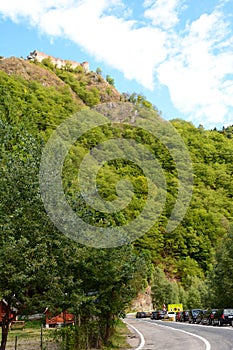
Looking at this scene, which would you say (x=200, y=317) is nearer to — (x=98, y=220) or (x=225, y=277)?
(x=225, y=277)

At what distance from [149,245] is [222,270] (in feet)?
164

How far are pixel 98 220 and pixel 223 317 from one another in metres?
18.6

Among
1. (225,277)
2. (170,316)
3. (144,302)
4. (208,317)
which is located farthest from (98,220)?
(144,302)

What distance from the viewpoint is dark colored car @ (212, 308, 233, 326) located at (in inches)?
1289

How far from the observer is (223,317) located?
110ft

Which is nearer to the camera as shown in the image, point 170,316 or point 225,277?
point 225,277

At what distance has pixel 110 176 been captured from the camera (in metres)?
75.1

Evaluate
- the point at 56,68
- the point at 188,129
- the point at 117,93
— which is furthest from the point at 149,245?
the point at 56,68

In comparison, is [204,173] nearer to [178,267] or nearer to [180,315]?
[178,267]

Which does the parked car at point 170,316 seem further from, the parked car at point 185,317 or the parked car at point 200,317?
the parked car at point 200,317

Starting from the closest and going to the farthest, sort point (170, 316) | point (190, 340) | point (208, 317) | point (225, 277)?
point (190, 340) < point (208, 317) < point (225, 277) < point (170, 316)

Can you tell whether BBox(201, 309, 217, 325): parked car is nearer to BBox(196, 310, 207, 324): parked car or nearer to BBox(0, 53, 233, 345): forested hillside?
BBox(196, 310, 207, 324): parked car

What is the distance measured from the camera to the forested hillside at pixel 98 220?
12.6 metres

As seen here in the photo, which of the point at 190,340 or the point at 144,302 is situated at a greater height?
the point at 144,302
